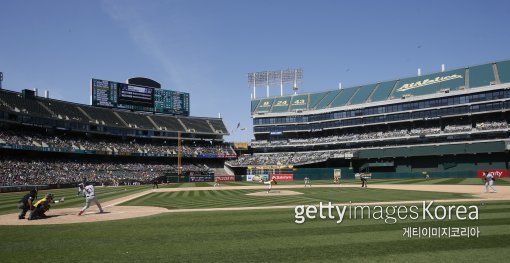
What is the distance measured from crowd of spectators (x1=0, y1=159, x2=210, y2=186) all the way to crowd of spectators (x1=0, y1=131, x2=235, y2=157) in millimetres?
2855

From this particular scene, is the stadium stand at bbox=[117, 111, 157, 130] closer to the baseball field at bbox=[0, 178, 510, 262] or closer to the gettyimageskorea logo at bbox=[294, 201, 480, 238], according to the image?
the baseball field at bbox=[0, 178, 510, 262]

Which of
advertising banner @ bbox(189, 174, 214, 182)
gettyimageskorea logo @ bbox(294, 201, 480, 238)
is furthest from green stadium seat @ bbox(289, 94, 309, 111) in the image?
gettyimageskorea logo @ bbox(294, 201, 480, 238)

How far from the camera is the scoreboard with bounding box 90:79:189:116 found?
8556cm

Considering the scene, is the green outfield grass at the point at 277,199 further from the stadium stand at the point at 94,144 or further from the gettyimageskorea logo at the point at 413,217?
the stadium stand at the point at 94,144

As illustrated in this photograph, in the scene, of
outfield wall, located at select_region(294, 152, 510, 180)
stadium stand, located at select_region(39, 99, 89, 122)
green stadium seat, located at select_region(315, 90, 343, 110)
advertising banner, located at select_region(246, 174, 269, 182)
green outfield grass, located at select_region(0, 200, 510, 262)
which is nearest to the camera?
green outfield grass, located at select_region(0, 200, 510, 262)

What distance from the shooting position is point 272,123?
102 m

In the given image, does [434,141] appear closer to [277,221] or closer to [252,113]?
[252,113]

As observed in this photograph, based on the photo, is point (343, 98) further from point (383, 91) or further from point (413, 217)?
point (413, 217)

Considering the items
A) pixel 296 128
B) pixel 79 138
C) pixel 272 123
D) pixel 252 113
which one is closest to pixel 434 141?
pixel 296 128

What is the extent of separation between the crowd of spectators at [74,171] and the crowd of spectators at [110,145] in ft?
9.37

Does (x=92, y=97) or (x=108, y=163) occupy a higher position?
(x=92, y=97)

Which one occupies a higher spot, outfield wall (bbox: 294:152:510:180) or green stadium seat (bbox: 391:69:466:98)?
green stadium seat (bbox: 391:69:466:98)

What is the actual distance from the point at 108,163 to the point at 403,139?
2366 inches

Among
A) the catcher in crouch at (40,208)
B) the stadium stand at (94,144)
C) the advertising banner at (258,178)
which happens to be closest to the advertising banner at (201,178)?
the stadium stand at (94,144)
